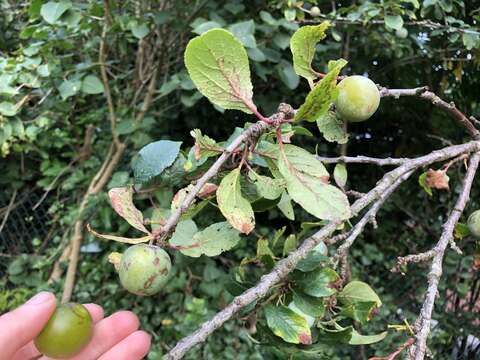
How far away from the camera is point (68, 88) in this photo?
1709 millimetres

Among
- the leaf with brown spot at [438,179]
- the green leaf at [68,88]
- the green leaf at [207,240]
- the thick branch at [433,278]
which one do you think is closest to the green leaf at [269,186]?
the green leaf at [207,240]

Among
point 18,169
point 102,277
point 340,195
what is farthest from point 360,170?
point 340,195

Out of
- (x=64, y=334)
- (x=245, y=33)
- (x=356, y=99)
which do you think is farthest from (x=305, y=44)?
(x=245, y=33)

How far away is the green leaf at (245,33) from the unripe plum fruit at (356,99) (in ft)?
3.02

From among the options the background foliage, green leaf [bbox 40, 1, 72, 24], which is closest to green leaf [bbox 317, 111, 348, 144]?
the background foliage

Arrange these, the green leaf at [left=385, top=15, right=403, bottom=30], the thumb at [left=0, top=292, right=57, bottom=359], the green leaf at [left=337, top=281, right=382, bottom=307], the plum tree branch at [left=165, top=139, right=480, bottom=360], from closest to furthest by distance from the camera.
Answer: the plum tree branch at [left=165, top=139, right=480, bottom=360] → the thumb at [left=0, top=292, right=57, bottom=359] → the green leaf at [left=337, top=281, right=382, bottom=307] → the green leaf at [left=385, top=15, right=403, bottom=30]

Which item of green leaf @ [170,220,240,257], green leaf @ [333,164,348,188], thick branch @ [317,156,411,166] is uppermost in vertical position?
green leaf @ [170,220,240,257]

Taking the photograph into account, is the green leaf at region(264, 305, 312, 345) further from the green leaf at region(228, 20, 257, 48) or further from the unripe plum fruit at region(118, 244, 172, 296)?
the green leaf at region(228, 20, 257, 48)

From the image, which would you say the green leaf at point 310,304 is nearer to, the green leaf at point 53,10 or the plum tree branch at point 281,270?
the plum tree branch at point 281,270

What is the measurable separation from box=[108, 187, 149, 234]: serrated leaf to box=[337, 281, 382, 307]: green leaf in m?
0.32

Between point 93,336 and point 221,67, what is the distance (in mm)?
392

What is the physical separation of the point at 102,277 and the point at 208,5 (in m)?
1.26

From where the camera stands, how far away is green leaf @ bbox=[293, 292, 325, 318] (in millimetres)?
594

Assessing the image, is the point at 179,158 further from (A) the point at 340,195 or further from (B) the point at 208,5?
(B) the point at 208,5
